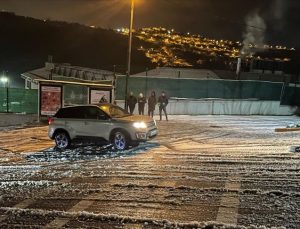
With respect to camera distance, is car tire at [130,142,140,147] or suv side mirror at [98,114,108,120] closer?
car tire at [130,142,140,147]

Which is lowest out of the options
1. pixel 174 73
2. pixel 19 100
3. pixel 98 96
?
pixel 19 100

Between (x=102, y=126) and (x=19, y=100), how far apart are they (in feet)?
34.1

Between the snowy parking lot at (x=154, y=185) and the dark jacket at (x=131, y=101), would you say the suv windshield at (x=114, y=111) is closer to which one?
the snowy parking lot at (x=154, y=185)

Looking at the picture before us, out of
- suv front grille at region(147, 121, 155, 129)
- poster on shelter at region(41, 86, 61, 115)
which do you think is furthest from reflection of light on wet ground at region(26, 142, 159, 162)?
poster on shelter at region(41, 86, 61, 115)

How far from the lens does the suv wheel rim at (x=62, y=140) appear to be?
16.8 m

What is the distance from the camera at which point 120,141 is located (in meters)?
15.8

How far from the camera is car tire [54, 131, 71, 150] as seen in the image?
1675 centimetres

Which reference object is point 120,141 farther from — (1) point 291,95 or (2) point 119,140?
(1) point 291,95

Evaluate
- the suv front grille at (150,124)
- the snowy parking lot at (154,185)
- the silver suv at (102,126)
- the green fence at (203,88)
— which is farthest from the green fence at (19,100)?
the suv front grille at (150,124)

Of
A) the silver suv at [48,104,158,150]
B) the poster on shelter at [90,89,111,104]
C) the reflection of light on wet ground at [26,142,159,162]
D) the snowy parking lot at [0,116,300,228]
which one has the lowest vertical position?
the reflection of light on wet ground at [26,142,159,162]

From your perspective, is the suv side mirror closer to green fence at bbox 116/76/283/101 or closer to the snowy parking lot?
the snowy parking lot

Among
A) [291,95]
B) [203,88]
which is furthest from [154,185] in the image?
[291,95]

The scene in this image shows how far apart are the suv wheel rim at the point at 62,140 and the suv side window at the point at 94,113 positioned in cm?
117

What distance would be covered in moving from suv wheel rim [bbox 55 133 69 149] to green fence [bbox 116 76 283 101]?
32.9 feet
